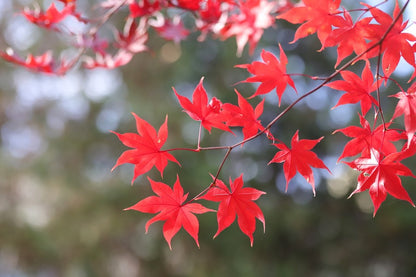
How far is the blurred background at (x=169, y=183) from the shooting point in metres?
3.11

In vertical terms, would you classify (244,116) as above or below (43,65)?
above

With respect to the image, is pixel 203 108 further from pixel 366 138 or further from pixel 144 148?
pixel 366 138

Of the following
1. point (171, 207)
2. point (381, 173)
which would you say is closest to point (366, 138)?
point (381, 173)

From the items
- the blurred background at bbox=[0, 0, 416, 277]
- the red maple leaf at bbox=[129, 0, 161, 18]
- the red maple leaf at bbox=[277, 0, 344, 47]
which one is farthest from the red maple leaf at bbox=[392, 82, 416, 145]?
the blurred background at bbox=[0, 0, 416, 277]

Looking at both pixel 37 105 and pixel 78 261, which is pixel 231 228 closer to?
pixel 78 261

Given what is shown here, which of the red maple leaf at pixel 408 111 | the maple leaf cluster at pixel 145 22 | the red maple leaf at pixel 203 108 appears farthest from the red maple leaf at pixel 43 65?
the red maple leaf at pixel 408 111

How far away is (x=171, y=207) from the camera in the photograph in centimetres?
65

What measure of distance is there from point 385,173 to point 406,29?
0.21 metres

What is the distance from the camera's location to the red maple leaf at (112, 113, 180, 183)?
2.02 feet

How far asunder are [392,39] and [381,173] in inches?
7.6

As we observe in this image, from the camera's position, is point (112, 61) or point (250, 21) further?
point (112, 61)

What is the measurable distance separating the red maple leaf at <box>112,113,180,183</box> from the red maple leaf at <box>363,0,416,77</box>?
13.1 inches

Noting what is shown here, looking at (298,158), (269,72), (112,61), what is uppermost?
(269,72)

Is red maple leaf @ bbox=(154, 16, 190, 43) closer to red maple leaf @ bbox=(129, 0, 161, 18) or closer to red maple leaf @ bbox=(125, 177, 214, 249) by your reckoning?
red maple leaf @ bbox=(129, 0, 161, 18)
